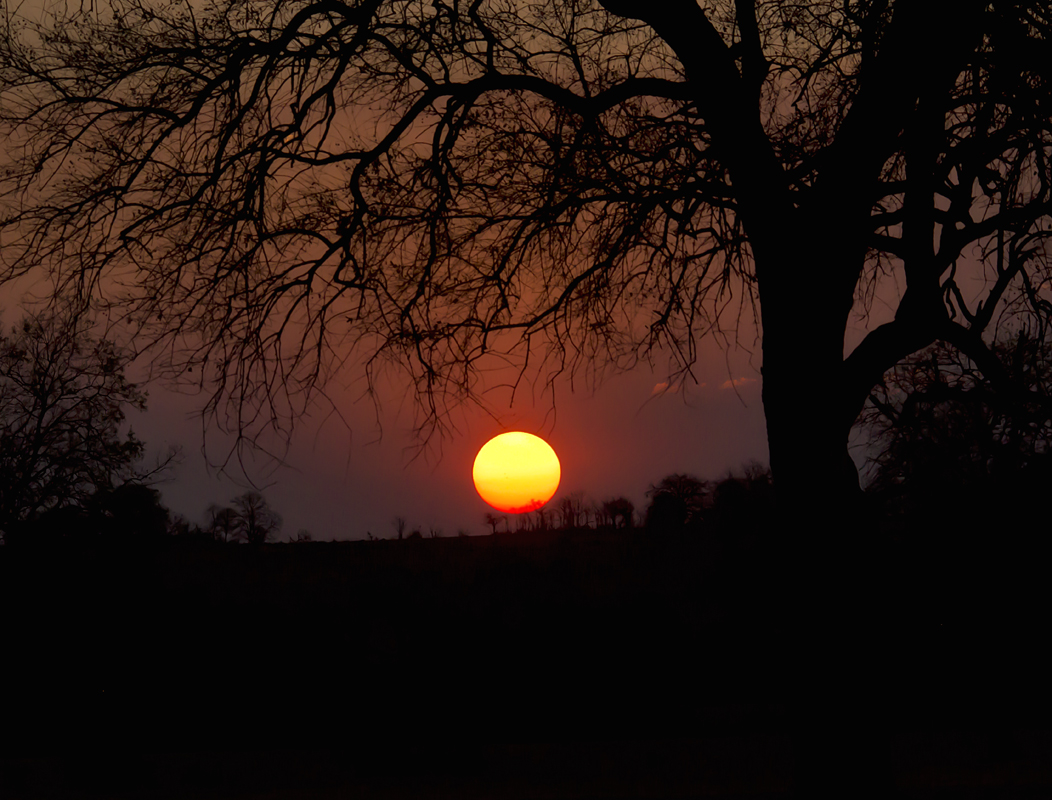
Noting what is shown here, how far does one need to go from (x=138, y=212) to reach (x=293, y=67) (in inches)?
62.7

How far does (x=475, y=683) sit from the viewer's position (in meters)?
12.6

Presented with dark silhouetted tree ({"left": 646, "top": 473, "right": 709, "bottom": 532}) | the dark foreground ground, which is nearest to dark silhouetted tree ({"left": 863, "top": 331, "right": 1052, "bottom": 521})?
the dark foreground ground

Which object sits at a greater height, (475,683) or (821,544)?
(821,544)

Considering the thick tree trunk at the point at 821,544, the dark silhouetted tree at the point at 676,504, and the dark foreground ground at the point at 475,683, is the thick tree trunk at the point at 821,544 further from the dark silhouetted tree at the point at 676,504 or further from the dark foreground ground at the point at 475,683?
the dark silhouetted tree at the point at 676,504

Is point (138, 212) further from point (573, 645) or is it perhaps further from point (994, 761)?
point (994, 761)

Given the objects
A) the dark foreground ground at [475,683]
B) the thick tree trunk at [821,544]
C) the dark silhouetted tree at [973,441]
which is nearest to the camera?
the thick tree trunk at [821,544]

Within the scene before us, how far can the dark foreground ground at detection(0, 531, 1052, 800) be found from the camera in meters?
11.0

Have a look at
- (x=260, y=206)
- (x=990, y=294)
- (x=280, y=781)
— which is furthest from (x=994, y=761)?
(x=260, y=206)

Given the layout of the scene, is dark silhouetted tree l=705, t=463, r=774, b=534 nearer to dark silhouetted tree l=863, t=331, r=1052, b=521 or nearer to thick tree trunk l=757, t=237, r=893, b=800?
dark silhouetted tree l=863, t=331, r=1052, b=521

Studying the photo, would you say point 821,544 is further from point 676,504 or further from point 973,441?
point 676,504

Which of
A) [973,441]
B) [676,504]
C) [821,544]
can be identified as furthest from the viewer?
[676,504]

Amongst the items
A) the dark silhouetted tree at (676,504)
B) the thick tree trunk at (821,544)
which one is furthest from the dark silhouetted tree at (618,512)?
the thick tree trunk at (821,544)

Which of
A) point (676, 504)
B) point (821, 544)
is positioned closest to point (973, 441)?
point (821, 544)

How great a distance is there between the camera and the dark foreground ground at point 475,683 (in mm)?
11039
